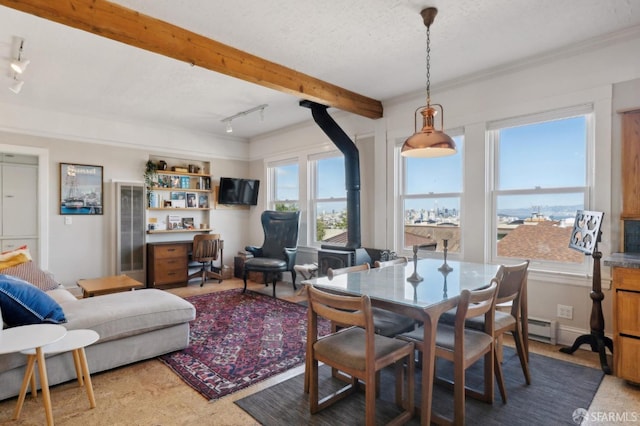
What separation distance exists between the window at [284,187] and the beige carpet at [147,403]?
3.78 meters

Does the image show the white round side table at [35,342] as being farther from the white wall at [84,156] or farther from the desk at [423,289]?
the white wall at [84,156]

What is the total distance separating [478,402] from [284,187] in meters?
4.76

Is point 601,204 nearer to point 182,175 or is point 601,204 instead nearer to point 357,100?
point 357,100

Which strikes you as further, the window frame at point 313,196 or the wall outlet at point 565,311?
the window frame at point 313,196

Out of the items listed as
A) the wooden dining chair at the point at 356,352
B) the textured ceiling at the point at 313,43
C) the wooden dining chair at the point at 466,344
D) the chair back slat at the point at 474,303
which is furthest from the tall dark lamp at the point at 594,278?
the wooden dining chair at the point at 356,352

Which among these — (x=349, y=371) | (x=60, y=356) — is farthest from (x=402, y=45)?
(x=60, y=356)

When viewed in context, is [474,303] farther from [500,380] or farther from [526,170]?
[526,170]

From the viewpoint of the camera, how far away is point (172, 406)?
2.16 m

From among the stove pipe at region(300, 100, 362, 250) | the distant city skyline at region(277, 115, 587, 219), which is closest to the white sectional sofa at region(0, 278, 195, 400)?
the stove pipe at region(300, 100, 362, 250)

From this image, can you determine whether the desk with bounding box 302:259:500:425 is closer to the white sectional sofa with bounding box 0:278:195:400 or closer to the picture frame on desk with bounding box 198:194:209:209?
the white sectional sofa with bounding box 0:278:195:400

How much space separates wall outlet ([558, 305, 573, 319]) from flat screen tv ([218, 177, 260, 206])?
16.6ft

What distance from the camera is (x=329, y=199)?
5445 mm

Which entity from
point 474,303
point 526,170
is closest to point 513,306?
point 474,303

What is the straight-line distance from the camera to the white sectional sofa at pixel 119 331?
221 cm
